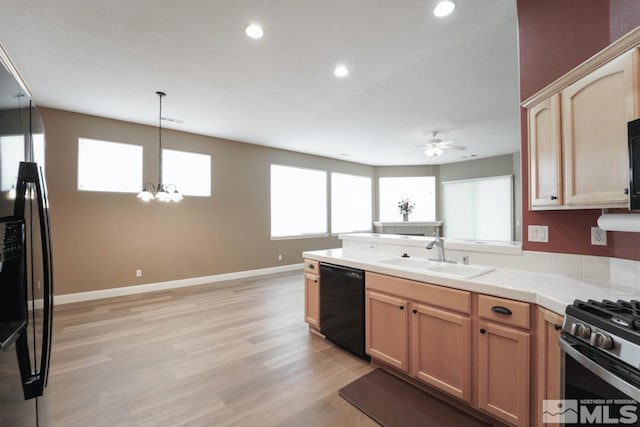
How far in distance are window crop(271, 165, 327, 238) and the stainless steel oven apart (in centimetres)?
563

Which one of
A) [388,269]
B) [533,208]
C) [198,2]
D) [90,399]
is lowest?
[90,399]

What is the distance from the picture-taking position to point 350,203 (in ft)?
27.1

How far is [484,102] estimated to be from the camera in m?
3.94

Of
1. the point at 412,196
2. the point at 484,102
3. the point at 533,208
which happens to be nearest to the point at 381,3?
the point at 533,208

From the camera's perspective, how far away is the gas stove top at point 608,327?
97 cm

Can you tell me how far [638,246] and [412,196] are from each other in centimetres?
749

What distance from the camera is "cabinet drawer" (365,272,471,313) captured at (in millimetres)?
1775

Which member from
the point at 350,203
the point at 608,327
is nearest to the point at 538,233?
the point at 608,327

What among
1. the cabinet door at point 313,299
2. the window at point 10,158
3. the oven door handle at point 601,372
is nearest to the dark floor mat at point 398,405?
the cabinet door at point 313,299

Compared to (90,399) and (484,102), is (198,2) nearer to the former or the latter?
(90,399)

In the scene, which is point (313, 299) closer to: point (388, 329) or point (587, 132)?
point (388, 329)

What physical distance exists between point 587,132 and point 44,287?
2.75 meters

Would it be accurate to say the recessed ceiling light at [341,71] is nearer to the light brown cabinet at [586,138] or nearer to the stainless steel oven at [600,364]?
the light brown cabinet at [586,138]

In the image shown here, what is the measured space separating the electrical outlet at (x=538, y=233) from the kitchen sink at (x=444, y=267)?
36 cm
